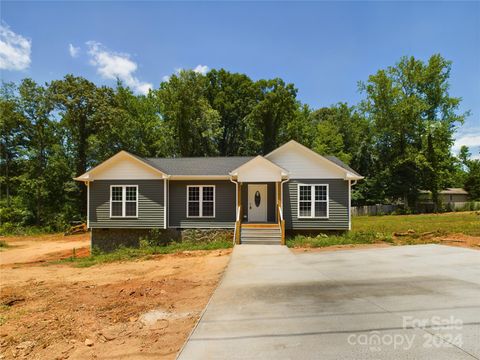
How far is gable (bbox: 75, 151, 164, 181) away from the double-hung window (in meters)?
1.97

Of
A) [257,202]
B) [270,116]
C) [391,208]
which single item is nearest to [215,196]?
[257,202]

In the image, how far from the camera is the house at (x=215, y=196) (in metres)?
16.3

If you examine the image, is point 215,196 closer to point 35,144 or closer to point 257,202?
point 257,202

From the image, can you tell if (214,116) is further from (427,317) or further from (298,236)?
(427,317)

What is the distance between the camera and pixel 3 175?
3178 cm

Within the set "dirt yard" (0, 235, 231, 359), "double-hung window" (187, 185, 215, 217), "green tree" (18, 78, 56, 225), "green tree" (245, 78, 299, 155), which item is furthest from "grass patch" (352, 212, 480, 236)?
"green tree" (18, 78, 56, 225)

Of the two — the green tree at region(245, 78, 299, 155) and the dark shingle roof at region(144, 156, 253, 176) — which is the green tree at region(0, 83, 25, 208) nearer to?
the dark shingle roof at region(144, 156, 253, 176)

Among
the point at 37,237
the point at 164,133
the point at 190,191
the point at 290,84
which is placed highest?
the point at 290,84

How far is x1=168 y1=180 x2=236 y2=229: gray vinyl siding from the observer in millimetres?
16656

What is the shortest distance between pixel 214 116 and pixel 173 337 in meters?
33.4

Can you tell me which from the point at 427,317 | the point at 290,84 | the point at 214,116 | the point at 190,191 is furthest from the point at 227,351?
the point at 290,84

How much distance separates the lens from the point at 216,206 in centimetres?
1677

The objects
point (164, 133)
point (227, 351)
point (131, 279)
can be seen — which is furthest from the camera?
point (164, 133)

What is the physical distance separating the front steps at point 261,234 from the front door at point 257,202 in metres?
1.56
